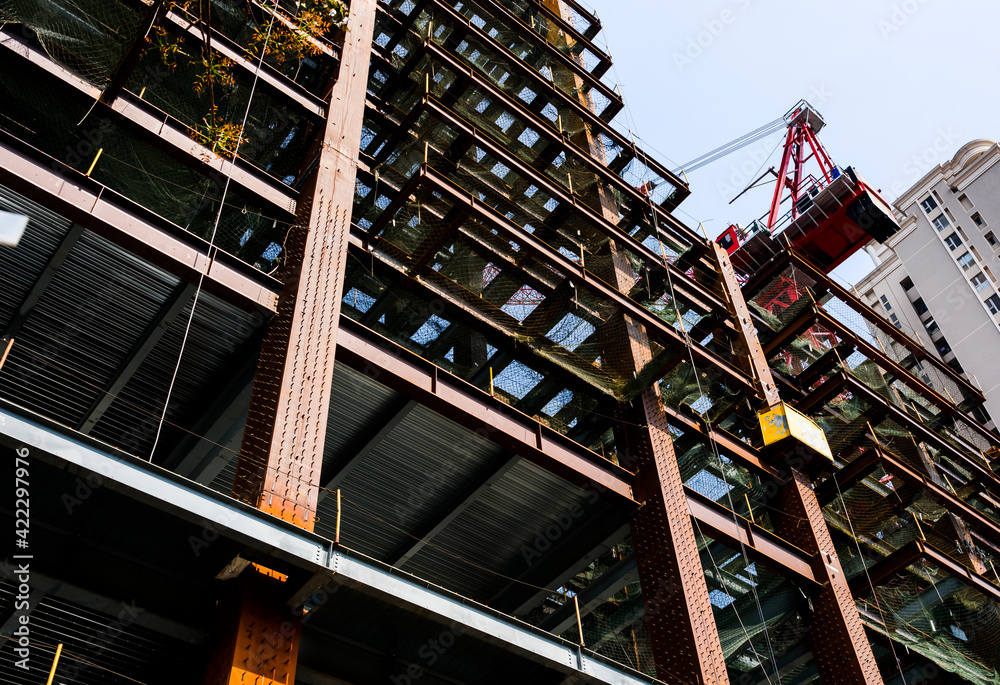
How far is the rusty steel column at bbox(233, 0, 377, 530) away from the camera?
33.6ft

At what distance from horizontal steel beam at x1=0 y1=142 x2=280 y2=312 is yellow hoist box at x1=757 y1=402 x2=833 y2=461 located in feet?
39.2

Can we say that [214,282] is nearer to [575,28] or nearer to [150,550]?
[150,550]

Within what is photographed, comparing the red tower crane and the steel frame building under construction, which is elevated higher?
the red tower crane

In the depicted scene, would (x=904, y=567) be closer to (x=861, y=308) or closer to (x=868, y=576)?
(x=868, y=576)

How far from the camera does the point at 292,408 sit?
36.2ft

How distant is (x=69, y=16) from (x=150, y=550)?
31.3 ft

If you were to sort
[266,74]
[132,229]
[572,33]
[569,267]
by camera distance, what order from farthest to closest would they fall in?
[572,33] → [569,267] → [266,74] → [132,229]

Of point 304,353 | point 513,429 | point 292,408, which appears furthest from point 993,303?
point 292,408

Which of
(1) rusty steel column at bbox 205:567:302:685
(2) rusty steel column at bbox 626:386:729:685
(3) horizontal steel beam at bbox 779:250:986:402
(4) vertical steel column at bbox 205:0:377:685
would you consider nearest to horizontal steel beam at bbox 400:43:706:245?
(3) horizontal steel beam at bbox 779:250:986:402

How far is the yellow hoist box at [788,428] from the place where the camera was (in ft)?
63.1

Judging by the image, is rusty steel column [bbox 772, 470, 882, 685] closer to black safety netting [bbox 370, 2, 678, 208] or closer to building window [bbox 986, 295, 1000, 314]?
black safety netting [bbox 370, 2, 678, 208]

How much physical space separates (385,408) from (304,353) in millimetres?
2862

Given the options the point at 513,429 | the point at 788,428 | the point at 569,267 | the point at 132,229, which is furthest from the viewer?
the point at 788,428

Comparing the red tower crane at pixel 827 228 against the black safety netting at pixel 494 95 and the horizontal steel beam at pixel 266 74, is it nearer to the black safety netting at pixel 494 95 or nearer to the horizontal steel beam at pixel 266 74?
the black safety netting at pixel 494 95
